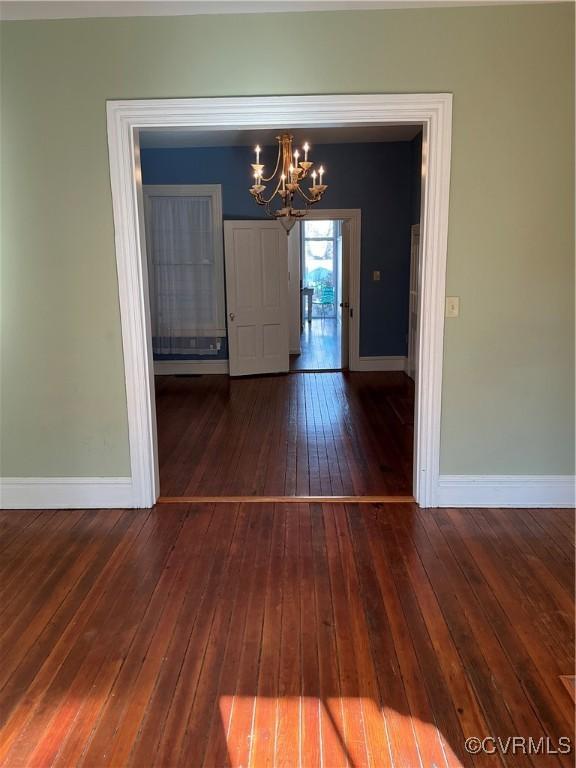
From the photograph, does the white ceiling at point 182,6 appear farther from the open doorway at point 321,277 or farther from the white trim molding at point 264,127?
the open doorway at point 321,277

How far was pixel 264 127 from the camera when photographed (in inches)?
133

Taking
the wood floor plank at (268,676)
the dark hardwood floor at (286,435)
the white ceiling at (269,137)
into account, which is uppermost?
the white ceiling at (269,137)

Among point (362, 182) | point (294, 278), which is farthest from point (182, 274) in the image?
point (294, 278)

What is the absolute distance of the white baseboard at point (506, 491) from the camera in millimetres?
3666

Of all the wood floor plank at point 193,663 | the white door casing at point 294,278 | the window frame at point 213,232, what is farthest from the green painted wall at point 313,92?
the white door casing at point 294,278

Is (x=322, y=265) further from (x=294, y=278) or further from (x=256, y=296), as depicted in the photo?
(x=256, y=296)

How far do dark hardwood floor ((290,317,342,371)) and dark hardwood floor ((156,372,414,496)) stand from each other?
0.81m

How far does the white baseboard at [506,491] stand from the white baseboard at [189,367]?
472 cm

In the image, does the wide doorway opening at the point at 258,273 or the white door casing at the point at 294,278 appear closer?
the wide doorway opening at the point at 258,273

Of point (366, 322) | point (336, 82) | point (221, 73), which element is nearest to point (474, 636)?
point (336, 82)

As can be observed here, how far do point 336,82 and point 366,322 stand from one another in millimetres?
4788

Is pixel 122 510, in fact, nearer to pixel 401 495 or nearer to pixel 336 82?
pixel 401 495

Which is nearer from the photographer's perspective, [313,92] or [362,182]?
[313,92]

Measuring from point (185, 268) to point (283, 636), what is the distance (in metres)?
5.95
